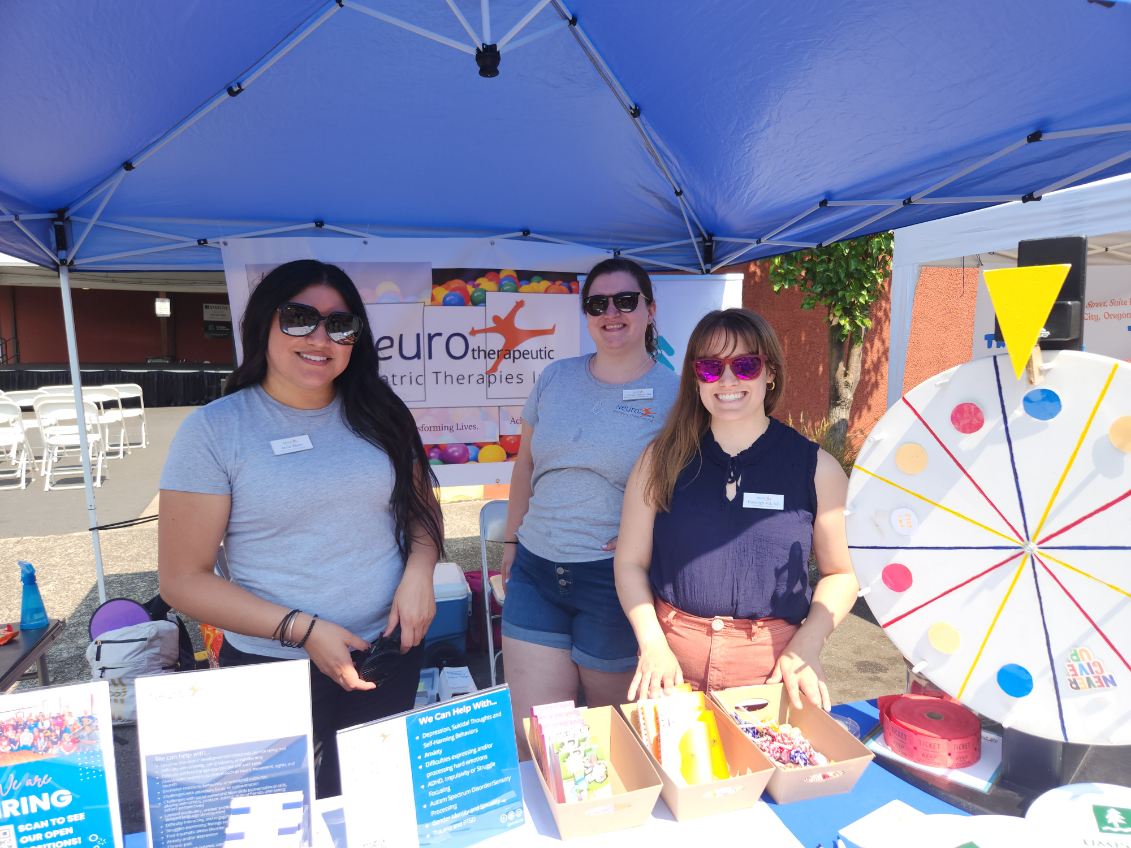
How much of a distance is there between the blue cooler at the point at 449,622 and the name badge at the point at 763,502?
2.32 meters

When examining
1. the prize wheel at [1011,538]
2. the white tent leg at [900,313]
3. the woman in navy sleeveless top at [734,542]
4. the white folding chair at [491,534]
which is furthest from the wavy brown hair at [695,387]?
the white tent leg at [900,313]

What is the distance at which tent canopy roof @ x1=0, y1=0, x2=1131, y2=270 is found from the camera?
1660 mm

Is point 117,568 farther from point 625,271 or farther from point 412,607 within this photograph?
point 625,271

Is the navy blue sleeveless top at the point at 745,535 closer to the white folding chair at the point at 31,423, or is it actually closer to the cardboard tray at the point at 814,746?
the cardboard tray at the point at 814,746

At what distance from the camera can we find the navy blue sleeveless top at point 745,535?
1405 mm

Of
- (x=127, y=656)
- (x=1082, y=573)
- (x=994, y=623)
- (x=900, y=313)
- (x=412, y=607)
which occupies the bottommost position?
(x=127, y=656)

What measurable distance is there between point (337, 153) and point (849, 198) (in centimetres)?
200

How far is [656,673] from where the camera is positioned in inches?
52.3

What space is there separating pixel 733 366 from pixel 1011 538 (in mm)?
601

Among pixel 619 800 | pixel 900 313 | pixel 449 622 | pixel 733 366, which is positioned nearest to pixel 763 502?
pixel 733 366

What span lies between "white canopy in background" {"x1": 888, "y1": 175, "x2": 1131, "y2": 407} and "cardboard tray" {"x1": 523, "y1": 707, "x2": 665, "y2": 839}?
254cm

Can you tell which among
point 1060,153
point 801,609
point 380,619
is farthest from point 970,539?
point 1060,153

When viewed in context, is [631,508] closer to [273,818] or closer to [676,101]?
[273,818]

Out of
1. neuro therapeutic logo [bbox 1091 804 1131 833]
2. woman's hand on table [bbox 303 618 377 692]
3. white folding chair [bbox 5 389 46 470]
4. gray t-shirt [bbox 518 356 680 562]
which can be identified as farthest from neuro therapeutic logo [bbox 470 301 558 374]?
white folding chair [bbox 5 389 46 470]
